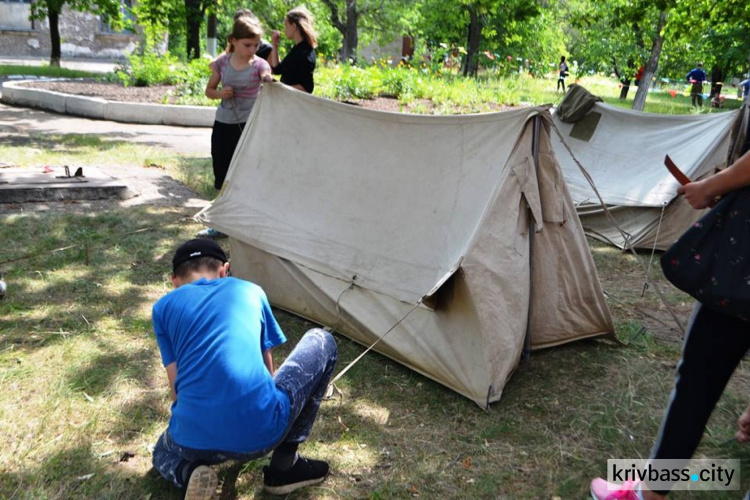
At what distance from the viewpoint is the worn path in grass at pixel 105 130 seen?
9.65 m

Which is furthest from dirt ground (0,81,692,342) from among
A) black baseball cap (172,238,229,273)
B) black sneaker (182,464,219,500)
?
black sneaker (182,464,219,500)

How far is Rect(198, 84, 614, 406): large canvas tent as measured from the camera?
341 centimetres

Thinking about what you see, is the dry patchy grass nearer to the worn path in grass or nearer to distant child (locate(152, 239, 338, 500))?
distant child (locate(152, 239, 338, 500))

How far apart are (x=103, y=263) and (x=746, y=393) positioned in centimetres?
421

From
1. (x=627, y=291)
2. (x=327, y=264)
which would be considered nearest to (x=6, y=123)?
(x=327, y=264)

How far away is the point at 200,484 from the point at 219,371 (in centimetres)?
43

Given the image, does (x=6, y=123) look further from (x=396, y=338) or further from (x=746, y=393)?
(x=746, y=393)

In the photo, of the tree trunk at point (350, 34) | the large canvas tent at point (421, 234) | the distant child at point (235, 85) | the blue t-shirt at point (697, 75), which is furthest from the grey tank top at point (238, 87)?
the blue t-shirt at point (697, 75)

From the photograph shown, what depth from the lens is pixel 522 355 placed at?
3818 millimetres

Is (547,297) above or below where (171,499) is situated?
above

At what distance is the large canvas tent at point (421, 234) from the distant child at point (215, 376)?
1.02 meters

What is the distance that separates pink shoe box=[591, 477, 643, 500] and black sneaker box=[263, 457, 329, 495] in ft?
3.53

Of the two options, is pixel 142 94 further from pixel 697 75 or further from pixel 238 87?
pixel 697 75

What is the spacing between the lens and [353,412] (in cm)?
330
